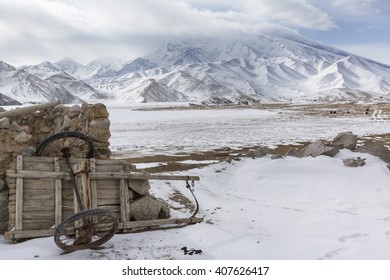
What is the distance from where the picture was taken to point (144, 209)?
10883 millimetres

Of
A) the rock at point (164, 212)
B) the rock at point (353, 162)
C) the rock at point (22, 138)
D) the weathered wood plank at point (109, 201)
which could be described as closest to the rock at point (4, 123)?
the rock at point (22, 138)

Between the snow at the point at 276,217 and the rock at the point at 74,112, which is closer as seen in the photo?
the snow at the point at 276,217

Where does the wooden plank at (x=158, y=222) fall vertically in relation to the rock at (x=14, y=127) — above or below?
below

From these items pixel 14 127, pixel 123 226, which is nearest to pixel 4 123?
pixel 14 127

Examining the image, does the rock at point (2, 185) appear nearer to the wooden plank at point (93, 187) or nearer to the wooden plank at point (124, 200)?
the wooden plank at point (93, 187)

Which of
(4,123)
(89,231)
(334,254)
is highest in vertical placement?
(4,123)

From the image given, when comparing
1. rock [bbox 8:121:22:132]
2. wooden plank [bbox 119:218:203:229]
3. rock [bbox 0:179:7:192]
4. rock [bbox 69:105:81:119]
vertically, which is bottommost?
wooden plank [bbox 119:218:203:229]

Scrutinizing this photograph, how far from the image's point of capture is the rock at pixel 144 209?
35.3ft

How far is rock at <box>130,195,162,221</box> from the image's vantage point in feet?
35.3

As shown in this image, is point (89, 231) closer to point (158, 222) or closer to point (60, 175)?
point (60, 175)

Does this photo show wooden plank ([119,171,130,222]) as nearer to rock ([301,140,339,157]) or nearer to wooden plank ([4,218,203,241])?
wooden plank ([4,218,203,241])

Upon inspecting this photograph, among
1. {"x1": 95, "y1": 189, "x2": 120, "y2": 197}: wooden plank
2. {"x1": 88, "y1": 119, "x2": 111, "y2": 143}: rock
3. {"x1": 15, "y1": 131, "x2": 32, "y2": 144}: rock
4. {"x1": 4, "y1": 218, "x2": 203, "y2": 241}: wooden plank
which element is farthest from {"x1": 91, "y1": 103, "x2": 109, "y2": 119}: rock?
{"x1": 4, "y1": 218, "x2": 203, "y2": 241}: wooden plank

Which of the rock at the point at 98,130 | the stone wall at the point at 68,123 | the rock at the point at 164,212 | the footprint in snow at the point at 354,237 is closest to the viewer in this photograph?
the footprint in snow at the point at 354,237
